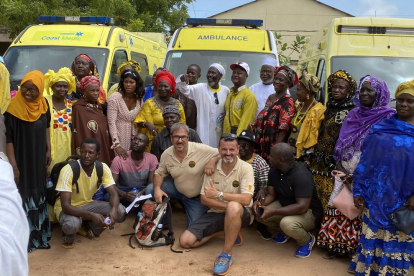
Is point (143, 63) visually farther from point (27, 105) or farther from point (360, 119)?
point (360, 119)

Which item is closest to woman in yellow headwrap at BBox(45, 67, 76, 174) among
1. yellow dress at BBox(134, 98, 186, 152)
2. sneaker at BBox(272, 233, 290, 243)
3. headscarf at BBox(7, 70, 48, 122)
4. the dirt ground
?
headscarf at BBox(7, 70, 48, 122)

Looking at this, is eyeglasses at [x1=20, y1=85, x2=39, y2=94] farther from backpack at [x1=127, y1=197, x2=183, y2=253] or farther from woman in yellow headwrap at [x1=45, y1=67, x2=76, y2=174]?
backpack at [x1=127, y1=197, x2=183, y2=253]

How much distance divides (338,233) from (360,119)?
1.10m

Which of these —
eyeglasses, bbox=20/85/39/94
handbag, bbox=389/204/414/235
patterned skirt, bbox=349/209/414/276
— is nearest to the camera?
handbag, bbox=389/204/414/235

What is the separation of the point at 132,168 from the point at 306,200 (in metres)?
2.01

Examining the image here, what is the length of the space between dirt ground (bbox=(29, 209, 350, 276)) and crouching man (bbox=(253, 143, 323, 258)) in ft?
0.69

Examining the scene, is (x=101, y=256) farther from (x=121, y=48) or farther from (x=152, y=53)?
(x=152, y=53)

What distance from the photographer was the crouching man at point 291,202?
4020 mm

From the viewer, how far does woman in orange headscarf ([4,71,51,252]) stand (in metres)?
3.78

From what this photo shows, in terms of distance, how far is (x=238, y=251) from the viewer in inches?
166

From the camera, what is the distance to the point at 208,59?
666 cm

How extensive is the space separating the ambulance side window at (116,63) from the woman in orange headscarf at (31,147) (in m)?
2.44

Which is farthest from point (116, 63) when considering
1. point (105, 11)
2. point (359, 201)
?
point (105, 11)

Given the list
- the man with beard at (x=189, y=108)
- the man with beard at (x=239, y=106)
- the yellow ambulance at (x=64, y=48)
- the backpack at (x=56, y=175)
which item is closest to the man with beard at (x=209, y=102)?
the man with beard at (x=189, y=108)
